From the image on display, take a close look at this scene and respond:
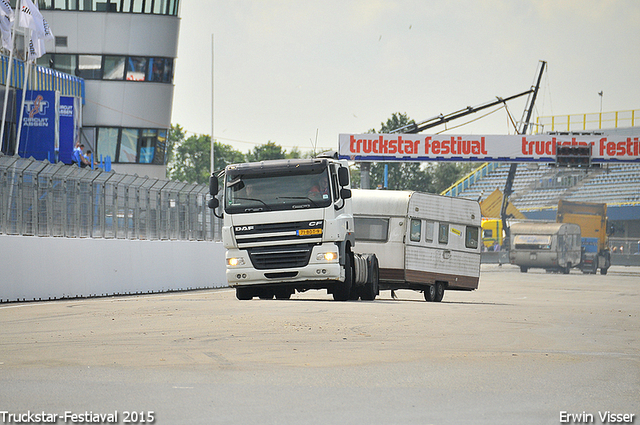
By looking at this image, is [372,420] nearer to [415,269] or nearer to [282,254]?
[282,254]

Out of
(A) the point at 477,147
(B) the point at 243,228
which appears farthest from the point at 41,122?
(B) the point at 243,228

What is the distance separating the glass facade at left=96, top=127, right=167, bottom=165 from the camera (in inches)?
2076

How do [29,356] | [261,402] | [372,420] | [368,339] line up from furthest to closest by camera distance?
[368,339] → [29,356] → [261,402] → [372,420]

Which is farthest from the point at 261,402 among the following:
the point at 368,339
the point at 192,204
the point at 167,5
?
the point at 167,5

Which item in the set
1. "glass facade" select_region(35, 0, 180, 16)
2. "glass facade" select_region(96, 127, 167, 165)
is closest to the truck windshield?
"glass facade" select_region(96, 127, 167, 165)

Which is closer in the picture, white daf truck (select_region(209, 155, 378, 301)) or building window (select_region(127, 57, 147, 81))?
white daf truck (select_region(209, 155, 378, 301))

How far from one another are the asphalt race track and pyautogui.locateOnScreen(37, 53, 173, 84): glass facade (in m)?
37.3

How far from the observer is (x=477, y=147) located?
47.9 m

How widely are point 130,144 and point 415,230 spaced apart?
31982 mm

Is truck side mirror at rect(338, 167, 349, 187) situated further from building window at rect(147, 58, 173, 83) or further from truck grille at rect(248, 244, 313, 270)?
building window at rect(147, 58, 173, 83)

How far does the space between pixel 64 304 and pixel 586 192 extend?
73818 mm

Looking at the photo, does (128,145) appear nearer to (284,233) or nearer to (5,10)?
(5,10)

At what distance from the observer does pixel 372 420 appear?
21.3 feet

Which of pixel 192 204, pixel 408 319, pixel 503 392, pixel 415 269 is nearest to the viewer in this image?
pixel 503 392
